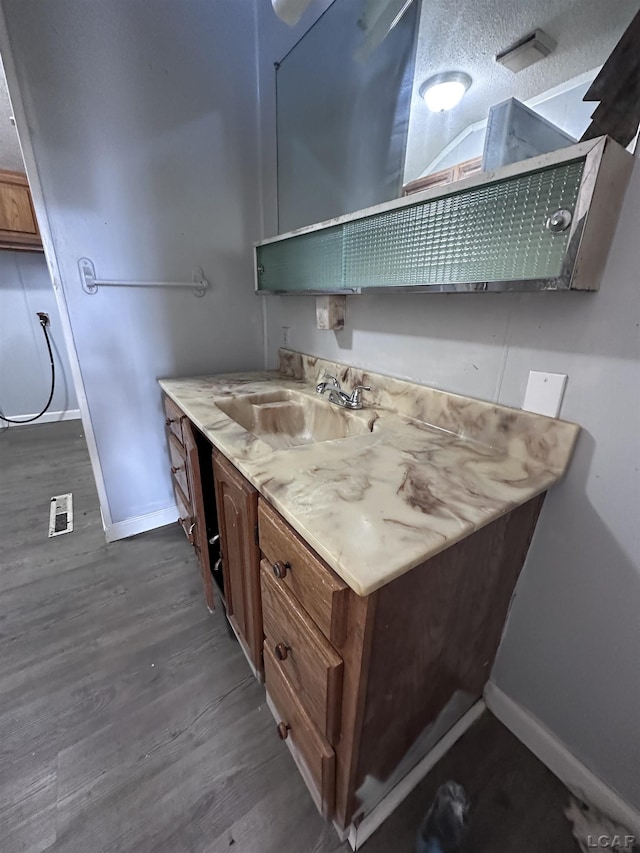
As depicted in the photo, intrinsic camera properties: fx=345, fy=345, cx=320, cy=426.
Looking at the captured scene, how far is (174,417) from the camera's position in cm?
146

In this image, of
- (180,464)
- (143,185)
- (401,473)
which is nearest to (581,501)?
(401,473)

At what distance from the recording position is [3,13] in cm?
111

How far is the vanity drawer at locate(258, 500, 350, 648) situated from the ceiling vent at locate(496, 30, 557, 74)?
3.89ft

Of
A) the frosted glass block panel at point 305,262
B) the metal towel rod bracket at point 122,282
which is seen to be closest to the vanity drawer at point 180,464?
the metal towel rod bracket at point 122,282

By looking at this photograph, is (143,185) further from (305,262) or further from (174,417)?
(174,417)

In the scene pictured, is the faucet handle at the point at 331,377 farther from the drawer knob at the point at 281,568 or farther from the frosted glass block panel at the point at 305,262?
the drawer knob at the point at 281,568

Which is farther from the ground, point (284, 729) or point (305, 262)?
point (305, 262)

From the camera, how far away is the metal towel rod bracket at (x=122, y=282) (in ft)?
4.71

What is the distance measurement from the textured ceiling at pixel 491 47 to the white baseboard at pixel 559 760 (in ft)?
5.24

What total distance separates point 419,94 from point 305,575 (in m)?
1.49

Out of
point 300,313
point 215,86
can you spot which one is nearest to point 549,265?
point 300,313

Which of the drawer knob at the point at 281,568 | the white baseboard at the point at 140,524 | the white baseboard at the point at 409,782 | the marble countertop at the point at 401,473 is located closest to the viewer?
the marble countertop at the point at 401,473

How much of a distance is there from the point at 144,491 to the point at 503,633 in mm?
1714

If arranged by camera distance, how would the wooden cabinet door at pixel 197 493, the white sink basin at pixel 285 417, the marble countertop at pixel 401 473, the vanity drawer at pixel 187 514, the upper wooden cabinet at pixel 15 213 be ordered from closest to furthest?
the marble countertop at pixel 401 473, the wooden cabinet door at pixel 197 493, the white sink basin at pixel 285 417, the vanity drawer at pixel 187 514, the upper wooden cabinet at pixel 15 213
